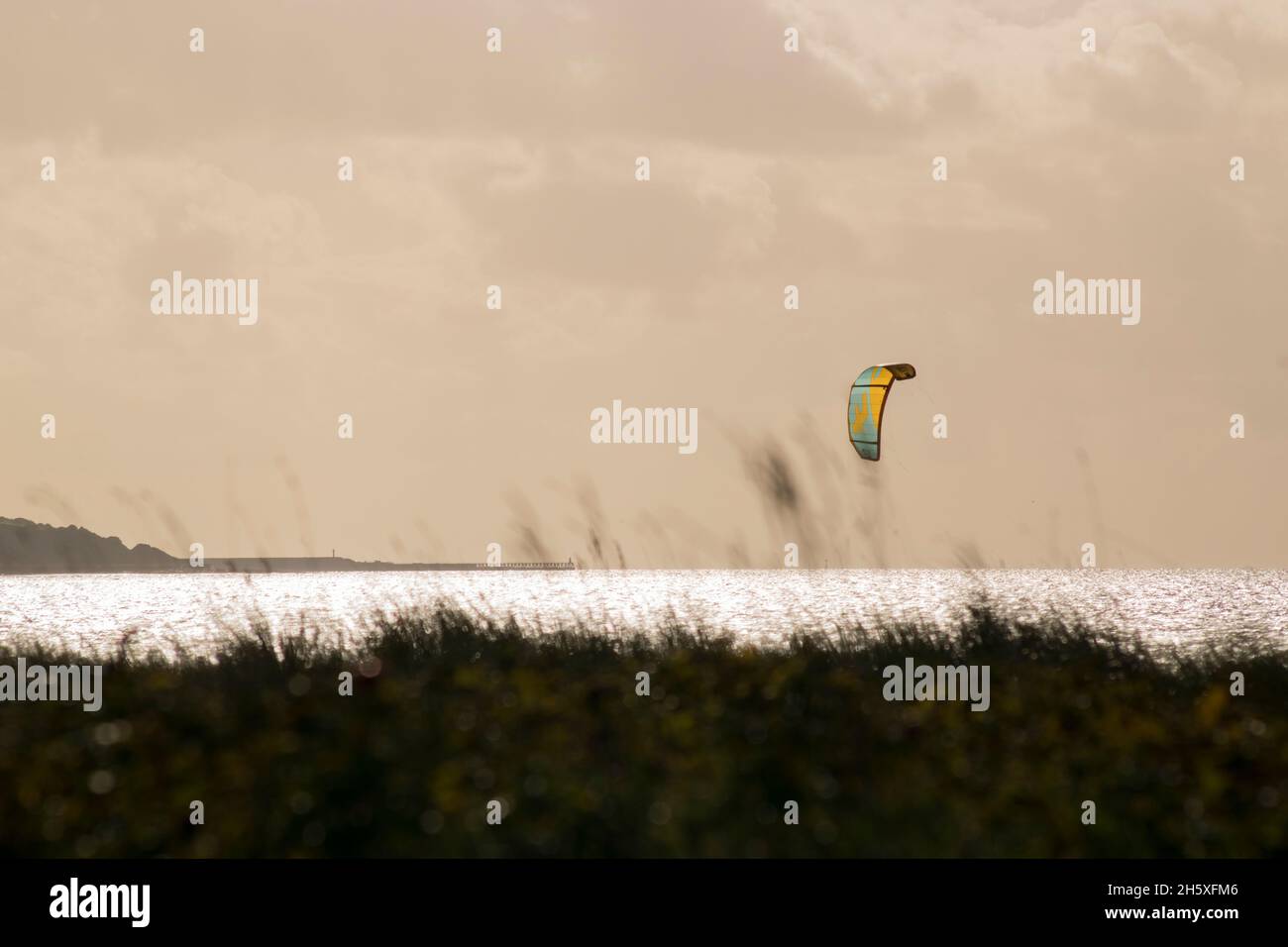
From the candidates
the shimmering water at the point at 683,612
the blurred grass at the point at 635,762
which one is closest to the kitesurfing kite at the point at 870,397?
the shimmering water at the point at 683,612

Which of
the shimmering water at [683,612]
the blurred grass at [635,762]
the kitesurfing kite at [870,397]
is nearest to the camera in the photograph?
the blurred grass at [635,762]

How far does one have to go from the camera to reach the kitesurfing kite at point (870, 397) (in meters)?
24.2

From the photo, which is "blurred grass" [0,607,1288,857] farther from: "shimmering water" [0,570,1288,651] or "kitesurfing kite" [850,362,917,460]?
"kitesurfing kite" [850,362,917,460]

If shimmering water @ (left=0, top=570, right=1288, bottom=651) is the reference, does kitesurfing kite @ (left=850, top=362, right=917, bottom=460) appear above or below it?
above

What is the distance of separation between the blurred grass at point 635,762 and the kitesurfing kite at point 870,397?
37.8 ft

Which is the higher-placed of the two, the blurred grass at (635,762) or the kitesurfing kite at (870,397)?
the kitesurfing kite at (870,397)

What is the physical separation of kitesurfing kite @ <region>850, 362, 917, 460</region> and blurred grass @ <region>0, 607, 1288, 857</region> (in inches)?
454

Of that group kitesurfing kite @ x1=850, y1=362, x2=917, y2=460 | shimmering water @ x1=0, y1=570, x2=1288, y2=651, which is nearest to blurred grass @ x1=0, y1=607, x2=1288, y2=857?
shimmering water @ x1=0, y1=570, x2=1288, y2=651

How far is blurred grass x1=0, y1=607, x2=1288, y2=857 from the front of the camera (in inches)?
306

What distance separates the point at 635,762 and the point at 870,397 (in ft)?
56.3

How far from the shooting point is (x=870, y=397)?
25.2 metres

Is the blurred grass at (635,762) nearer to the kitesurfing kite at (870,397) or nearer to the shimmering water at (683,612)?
the shimmering water at (683,612)

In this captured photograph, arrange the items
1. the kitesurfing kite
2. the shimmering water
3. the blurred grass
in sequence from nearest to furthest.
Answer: the blurred grass, the shimmering water, the kitesurfing kite
